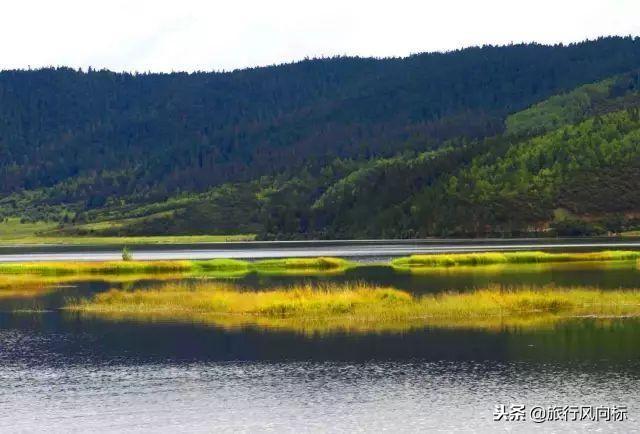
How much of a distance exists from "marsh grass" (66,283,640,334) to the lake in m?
2.99

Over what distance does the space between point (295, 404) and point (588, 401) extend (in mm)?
13993

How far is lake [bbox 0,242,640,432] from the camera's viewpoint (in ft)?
157

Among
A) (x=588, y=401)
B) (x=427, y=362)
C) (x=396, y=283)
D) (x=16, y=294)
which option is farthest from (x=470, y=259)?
(x=588, y=401)

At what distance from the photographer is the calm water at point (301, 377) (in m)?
47.8

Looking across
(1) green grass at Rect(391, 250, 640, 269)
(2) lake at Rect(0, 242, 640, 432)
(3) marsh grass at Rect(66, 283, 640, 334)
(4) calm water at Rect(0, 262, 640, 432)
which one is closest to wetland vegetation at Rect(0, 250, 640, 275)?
(1) green grass at Rect(391, 250, 640, 269)

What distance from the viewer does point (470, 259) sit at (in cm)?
14275

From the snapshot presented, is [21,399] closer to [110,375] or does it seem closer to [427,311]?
[110,375]

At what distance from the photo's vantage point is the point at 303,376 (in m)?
57.5

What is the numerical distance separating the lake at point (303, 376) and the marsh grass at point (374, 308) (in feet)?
9.82

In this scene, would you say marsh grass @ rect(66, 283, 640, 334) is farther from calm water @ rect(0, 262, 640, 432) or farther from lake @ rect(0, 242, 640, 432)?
calm water @ rect(0, 262, 640, 432)

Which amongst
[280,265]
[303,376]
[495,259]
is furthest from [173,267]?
[303,376]

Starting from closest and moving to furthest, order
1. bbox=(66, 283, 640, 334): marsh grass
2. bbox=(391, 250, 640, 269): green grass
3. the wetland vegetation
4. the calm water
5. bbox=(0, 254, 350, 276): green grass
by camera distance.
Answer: the calm water, bbox=(66, 283, 640, 334): marsh grass, bbox=(0, 254, 350, 276): green grass, the wetland vegetation, bbox=(391, 250, 640, 269): green grass

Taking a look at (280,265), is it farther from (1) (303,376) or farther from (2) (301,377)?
(2) (301,377)

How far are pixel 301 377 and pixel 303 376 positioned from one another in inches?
10.7
